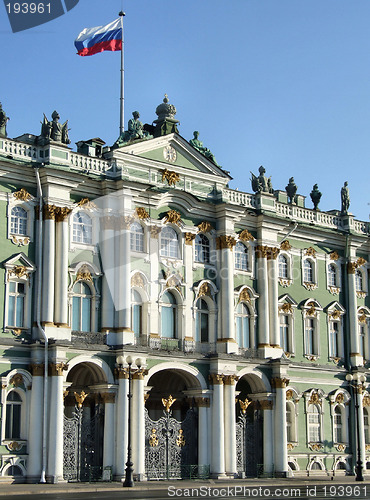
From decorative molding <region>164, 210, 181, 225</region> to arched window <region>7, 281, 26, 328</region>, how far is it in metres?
9.58

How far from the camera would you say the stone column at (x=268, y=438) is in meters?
53.2

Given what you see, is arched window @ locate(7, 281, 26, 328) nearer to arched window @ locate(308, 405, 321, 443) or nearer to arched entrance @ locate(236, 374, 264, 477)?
arched entrance @ locate(236, 374, 264, 477)

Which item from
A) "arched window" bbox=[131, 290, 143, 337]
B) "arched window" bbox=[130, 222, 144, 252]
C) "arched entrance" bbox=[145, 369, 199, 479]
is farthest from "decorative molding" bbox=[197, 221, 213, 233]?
"arched entrance" bbox=[145, 369, 199, 479]

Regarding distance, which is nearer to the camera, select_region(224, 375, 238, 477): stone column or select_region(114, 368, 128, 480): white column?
select_region(114, 368, 128, 480): white column

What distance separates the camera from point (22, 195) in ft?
152

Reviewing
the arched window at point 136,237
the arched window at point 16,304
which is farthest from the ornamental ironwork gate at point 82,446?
the arched window at point 136,237

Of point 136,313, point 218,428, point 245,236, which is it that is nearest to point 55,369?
point 136,313

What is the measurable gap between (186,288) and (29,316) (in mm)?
9976

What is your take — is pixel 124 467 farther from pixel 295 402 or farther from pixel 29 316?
pixel 295 402

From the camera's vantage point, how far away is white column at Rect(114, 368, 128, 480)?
1826 inches

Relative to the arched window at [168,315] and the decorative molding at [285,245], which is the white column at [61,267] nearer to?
the arched window at [168,315]

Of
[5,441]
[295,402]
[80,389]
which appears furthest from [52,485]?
[295,402]

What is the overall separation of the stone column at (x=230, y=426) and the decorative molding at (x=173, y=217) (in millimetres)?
8653

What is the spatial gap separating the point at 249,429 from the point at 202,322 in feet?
21.4
